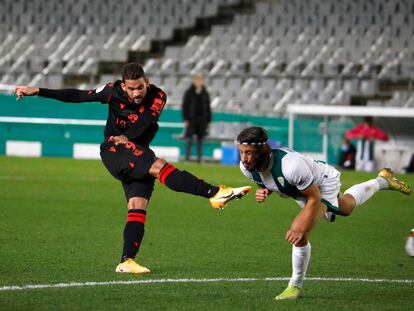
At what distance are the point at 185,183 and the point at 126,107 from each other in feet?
3.26

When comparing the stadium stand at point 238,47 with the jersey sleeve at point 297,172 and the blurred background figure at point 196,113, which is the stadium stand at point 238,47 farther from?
the jersey sleeve at point 297,172

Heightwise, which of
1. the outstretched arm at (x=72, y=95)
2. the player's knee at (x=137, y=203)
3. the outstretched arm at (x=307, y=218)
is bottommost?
the player's knee at (x=137, y=203)

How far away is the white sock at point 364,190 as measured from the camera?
8.59 meters

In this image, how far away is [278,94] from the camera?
28.7m

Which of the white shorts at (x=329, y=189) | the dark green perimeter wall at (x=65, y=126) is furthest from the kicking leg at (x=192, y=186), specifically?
the dark green perimeter wall at (x=65, y=126)

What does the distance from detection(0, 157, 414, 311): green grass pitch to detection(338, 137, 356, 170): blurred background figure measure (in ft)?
18.9

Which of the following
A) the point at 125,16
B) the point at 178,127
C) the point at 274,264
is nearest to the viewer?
the point at 274,264

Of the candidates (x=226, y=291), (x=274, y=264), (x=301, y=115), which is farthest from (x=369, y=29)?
(x=226, y=291)

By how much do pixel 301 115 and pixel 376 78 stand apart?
11.0 ft

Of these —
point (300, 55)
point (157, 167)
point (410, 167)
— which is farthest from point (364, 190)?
point (300, 55)

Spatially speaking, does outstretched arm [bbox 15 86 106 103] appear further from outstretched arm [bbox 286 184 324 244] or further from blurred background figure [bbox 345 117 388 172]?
blurred background figure [bbox 345 117 388 172]

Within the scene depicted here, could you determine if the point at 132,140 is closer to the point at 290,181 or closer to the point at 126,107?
the point at 126,107

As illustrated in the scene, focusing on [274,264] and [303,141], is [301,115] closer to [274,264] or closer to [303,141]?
[303,141]

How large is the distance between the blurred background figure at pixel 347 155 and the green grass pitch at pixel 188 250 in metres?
5.77
